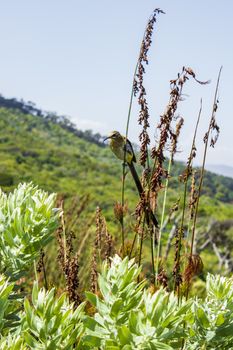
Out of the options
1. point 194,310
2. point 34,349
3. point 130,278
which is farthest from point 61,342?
point 194,310

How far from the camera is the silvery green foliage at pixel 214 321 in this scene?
3.73 feet

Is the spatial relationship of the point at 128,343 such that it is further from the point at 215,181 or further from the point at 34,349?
the point at 215,181

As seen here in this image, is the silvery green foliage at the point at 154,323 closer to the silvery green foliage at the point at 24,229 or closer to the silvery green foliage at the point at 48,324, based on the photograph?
the silvery green foliage at the point at 48,324

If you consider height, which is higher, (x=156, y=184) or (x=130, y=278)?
(x=156, y=184)

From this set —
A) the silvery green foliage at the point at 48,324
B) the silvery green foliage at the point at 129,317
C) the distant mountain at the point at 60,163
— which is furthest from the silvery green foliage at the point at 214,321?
the distant mountain at the point at 60,163

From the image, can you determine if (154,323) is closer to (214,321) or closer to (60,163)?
(214,321)

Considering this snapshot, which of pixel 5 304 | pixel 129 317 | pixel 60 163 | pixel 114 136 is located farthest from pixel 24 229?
pixel 60 163

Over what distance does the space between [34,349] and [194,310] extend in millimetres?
396

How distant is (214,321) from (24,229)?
0.50 meters

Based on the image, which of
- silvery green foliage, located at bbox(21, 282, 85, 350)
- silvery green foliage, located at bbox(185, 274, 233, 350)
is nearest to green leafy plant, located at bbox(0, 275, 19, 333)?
silvery green foliage, located at bbox(21, 282, 85, 350)

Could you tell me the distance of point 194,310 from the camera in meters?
1.19

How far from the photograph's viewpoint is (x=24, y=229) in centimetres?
123

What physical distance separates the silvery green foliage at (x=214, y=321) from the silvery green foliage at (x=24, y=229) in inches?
16.0

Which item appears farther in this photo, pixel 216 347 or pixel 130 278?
pixel 216 347
